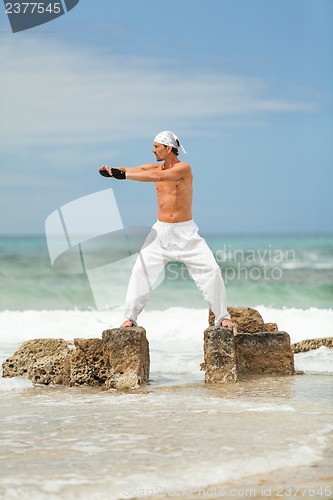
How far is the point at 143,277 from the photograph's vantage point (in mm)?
7859

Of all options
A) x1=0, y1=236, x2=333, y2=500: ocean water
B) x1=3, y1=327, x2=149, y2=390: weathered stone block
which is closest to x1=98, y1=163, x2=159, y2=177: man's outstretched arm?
x1=3, y1=327, x2=149, y2=390: weathered stone block

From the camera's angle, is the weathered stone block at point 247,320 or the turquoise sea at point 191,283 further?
the turquoise sea at point 191,283

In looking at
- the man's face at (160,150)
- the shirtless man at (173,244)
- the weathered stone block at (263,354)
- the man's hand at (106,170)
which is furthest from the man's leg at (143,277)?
the weathered stone block at (263,354)

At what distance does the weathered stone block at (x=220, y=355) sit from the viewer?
7613mm

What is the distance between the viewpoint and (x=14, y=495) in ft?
14.1

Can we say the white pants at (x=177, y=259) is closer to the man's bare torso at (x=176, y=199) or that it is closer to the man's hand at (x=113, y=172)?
the man's bare torso at (x=176, y=199)

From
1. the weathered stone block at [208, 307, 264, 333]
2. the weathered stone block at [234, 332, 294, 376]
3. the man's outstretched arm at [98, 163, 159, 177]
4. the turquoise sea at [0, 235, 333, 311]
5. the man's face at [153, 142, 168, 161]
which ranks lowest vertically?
the turquoise sea at [0, 235, 333, 311]

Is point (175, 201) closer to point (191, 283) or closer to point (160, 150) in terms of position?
point (160, 150)

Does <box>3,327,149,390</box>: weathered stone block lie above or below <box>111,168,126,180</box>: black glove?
below

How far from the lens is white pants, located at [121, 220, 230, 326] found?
305 inches

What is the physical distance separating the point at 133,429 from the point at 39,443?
0.69m

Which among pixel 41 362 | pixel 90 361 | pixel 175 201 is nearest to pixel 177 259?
pixel 175 201

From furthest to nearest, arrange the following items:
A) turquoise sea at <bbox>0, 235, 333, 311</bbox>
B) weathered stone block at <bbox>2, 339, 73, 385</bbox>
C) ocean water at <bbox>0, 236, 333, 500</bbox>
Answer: turquoise sea at <bbox>0, 235, 333, 311</bbox>
weathered stone block at <bbox>2, 339, 73, 385</bbox>
ocean water at <bbox>0, 236, 333, 500</bbox>

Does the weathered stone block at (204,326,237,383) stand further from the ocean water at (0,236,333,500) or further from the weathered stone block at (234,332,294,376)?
the weathered stone block at (234,332,294,376)
